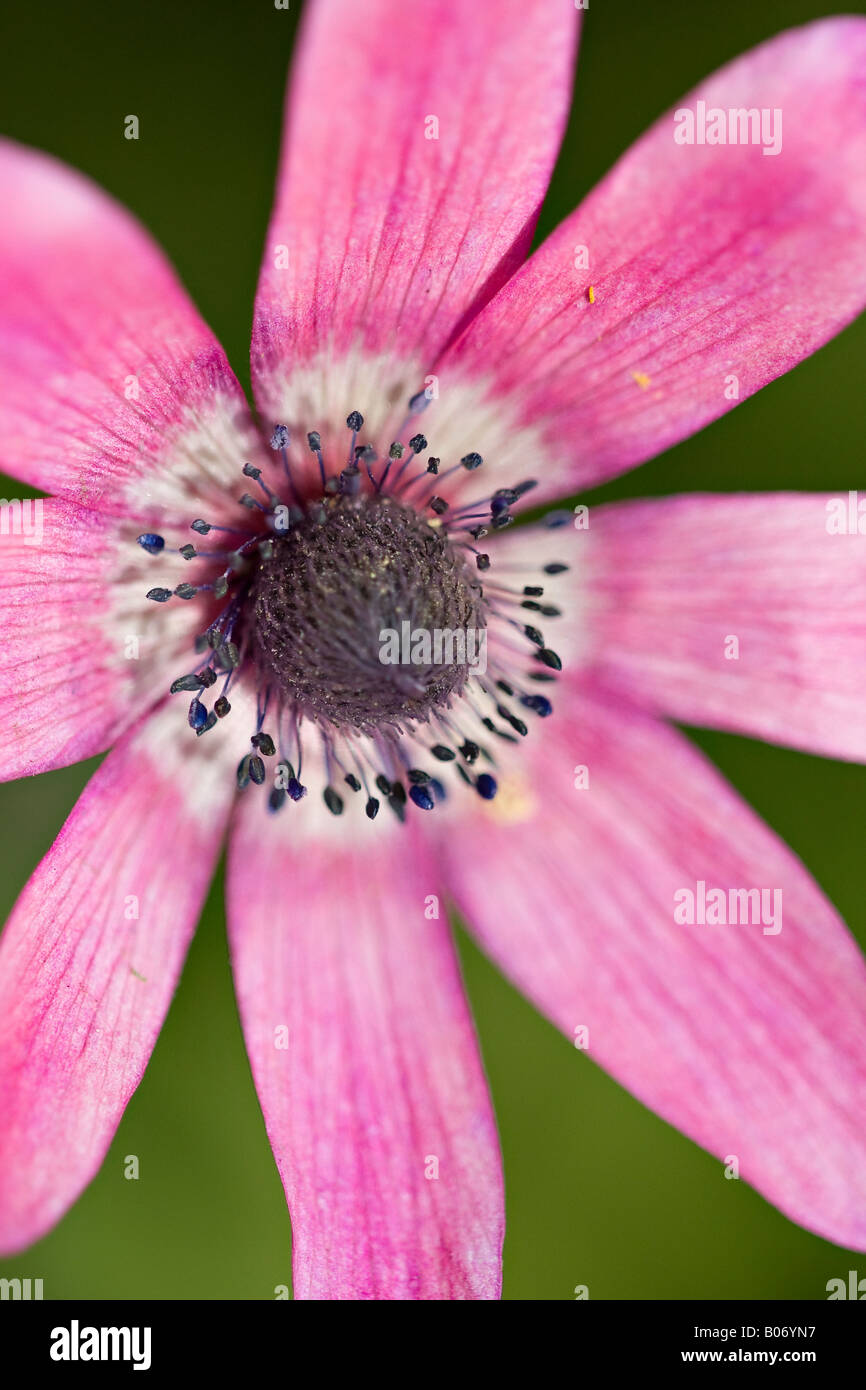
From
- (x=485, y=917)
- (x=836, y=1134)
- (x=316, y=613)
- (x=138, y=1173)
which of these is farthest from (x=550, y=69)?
(x=138, y=1173)

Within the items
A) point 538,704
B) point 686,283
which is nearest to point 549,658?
point 538,704

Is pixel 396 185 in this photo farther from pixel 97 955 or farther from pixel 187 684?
pixel 97 955

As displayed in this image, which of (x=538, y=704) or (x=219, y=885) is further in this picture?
(x=219, y=885)

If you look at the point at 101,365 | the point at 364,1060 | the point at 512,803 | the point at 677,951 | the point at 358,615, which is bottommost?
the point at 364,1060

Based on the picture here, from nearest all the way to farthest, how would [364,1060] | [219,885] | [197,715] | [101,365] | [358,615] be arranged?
[101,365] → [358,615] → [197,715] → [364,1060] → [219,885]

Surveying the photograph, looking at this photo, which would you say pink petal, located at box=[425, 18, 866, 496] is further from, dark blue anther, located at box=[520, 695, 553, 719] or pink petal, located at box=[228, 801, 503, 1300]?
pink petal, located at box=[228, 801, 503, 1300]

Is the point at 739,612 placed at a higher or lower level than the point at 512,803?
higher
